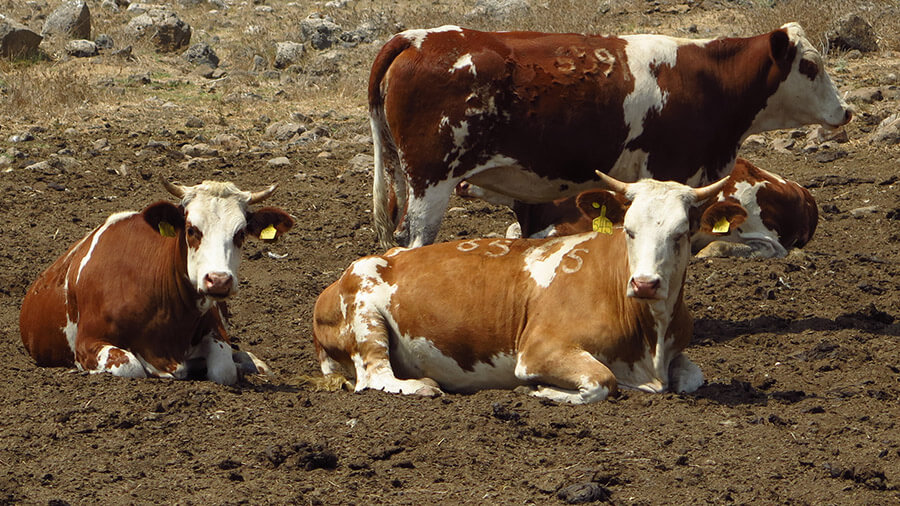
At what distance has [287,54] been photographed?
2048 cm

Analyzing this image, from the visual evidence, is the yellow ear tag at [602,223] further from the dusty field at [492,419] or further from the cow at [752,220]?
the cow at [752,220]

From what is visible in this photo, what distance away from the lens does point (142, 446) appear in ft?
20.8

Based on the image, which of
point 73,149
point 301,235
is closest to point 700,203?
point 301,235

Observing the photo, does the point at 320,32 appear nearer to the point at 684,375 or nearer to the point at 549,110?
the point at 549,110

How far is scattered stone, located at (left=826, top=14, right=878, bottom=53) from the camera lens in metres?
17.3

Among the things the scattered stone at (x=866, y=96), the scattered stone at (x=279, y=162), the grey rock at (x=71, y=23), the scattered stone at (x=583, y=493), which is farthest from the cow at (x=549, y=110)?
the grey rock at (x=71, y=23)

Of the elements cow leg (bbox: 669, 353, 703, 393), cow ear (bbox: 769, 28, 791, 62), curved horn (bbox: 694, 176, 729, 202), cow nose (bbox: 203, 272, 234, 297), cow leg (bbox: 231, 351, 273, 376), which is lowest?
cow leg (bbox: 231, 351, 273, 376)

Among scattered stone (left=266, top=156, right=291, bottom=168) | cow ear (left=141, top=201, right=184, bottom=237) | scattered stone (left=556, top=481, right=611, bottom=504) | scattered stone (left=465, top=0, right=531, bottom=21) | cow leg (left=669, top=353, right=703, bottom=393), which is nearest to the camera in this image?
scattered stone (left=556, top=481, right=611, bottom=504)

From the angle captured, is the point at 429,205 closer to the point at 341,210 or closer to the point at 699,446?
the point at 699,446

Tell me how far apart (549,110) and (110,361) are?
362 centimetres

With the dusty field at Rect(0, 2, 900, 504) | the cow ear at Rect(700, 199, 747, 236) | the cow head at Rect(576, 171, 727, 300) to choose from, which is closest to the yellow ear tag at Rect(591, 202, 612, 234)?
the cow head at Rect(576, 171, 727, 300)

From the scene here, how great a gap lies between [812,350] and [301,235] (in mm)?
5597

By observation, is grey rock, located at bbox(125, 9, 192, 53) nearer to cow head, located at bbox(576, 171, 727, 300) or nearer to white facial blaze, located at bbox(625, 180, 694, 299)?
cow head, located at bbox(576, 171, 727, 300)

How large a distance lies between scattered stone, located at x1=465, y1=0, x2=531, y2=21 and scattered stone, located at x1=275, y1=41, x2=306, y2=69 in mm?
3606
